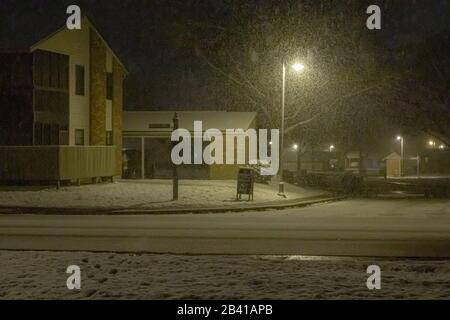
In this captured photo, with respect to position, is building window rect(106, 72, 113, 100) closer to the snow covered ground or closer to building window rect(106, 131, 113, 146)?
building window rect(106, 131, 113, 146)

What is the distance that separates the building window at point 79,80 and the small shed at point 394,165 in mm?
46493

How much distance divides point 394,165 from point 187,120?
3765 cm

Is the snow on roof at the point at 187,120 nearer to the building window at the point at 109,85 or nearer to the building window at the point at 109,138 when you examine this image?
the building window at the point at 109,138

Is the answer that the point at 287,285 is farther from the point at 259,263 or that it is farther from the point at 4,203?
the point at 4,203

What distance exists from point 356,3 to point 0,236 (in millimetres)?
30457

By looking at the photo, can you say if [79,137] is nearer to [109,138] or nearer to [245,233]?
[109,138]

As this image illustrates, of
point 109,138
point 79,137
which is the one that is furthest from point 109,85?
point 79,137

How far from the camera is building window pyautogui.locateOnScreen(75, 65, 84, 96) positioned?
38500 millimetres

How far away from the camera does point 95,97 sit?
131 ft

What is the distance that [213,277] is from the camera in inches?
427

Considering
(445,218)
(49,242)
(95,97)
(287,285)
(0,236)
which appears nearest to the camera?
(287,285)

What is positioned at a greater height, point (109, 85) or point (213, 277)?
point (109, 85)
